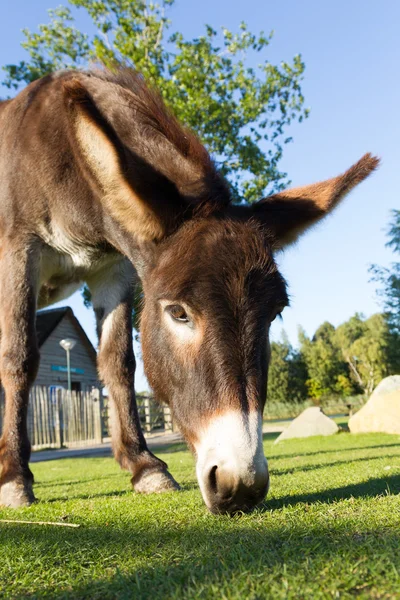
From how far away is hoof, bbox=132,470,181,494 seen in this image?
12.1 feet

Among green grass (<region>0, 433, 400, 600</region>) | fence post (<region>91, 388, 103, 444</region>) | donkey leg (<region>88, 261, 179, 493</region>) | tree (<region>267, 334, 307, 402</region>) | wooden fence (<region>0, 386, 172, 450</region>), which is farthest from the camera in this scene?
tree (<region>267, 334, 307, 402</region>)

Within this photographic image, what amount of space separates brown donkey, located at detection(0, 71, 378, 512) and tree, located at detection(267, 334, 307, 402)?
57.6 meters

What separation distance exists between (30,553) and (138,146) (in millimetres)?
2385

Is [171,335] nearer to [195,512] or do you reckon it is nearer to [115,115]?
[195,512]

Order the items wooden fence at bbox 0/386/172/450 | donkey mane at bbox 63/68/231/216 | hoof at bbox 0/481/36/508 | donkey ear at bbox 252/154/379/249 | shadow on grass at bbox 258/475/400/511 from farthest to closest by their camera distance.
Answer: wooden fence at bbox 0/386/172/450 < hoof at bbox 0/481/36/508 < donkey ear at bbox 252/154/379/249 < donkey mane at bbox 63/68/231/216 < shadow on grass at bbox 258/475/400/511

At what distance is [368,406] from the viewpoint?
13.0 meters

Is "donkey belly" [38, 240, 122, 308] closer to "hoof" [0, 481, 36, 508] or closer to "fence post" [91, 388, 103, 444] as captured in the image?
"hoof" [0, 481, 36, 508]

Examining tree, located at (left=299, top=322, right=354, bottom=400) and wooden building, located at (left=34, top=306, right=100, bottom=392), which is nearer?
wooden building, located at (left=34, top=306, right=100, bottom=392)

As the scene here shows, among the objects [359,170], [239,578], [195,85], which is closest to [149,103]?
[359,170]

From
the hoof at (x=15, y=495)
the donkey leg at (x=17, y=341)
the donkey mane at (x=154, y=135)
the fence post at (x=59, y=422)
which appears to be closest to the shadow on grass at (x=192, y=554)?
the hoof at (x=15, y=495)

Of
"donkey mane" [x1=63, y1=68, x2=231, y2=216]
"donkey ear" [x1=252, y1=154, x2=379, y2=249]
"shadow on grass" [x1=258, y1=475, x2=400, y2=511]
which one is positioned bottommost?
"shadow on grass" [x1=258, y1=475, x2=400, y2=511]

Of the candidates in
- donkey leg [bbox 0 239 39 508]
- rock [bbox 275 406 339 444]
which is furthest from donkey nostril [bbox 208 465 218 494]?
rock [bbox 275 406 339 444]

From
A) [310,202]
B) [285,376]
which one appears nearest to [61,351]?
[310,202]

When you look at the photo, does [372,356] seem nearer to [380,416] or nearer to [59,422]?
[59,422]
